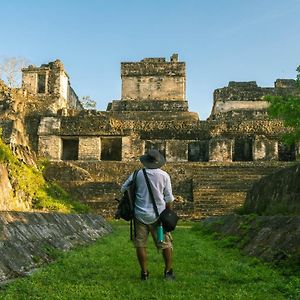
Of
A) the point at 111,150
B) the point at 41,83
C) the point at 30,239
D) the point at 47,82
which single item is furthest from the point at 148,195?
the point at 41,83

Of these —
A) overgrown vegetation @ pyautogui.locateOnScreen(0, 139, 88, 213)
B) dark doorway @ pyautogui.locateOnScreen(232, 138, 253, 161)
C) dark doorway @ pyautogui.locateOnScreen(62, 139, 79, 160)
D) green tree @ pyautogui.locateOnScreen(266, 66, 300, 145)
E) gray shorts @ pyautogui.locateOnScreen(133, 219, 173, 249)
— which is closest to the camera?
gray shorts @ pyautogui.locateOnScreen(133, 219, 173, 249)

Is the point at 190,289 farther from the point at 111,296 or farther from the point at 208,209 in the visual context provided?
the point at 208,209

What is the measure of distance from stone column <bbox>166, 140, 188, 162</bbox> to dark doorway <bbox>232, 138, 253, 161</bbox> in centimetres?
324

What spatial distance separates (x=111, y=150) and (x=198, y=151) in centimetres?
546

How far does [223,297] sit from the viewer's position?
4.05 meters

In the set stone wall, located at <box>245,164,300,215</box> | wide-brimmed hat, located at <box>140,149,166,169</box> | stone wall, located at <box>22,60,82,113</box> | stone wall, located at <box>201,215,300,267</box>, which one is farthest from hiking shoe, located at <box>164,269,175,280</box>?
stone wall, located at <box>22,60,82,113</box>

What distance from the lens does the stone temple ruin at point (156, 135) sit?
21156 millimetres

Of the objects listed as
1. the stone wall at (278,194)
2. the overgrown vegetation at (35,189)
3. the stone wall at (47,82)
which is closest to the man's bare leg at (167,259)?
the stone wall at (278,194)

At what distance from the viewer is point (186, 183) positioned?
21.8 m

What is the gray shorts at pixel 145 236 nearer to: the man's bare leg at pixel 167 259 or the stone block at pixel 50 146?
the man's bare leg at pixel 167 259

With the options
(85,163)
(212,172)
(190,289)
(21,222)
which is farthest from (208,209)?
(190,289)

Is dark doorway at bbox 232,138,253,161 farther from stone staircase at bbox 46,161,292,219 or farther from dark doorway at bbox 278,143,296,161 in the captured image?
stone staircase at bbox 46,161,292,219

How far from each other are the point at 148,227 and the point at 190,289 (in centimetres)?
108

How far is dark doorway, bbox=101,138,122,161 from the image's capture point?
94.8ft
